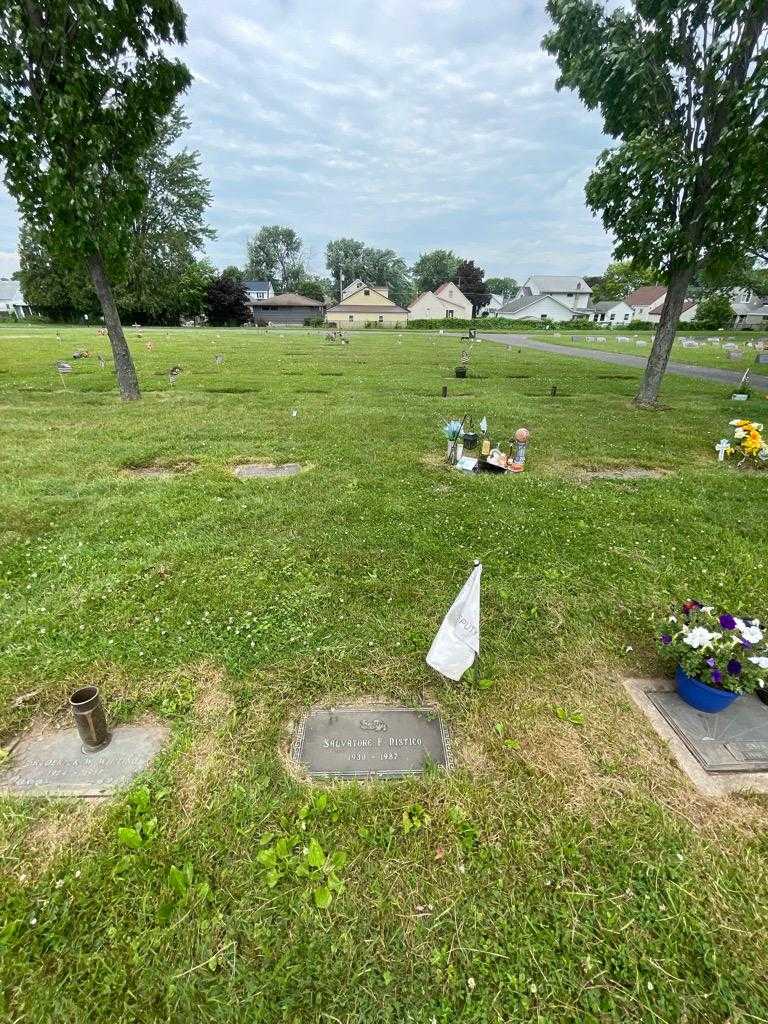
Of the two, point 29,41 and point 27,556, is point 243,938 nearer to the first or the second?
point 27,556

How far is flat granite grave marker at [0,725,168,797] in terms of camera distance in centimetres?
235

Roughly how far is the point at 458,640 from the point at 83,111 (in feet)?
39.3

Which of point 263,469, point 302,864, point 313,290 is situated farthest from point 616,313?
point 302,864

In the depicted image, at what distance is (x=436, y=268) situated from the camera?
3452 inches

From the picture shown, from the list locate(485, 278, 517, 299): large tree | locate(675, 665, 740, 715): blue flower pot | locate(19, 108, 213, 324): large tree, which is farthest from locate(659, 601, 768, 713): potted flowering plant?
locate(485, 278, 517, 299): large tree

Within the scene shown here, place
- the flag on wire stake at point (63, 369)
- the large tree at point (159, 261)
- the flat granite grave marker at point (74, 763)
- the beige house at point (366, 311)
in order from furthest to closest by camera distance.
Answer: the beige house at point (366, 311), the large tree at point (159, 261), the flag on wire stake at point (63, 369), the flat granite grave marker at point (74, 763)

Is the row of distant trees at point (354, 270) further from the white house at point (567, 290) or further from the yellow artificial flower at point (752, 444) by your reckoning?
the yellow artificial flower at point (752, 444)

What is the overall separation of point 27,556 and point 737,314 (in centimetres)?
9020

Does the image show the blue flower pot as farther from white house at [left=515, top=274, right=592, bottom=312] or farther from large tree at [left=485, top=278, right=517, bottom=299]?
large tree at [left=485, top=278, right=517, bottom=299]

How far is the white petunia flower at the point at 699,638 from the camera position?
2830 millimetres

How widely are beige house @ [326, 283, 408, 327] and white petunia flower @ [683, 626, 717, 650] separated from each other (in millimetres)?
68883

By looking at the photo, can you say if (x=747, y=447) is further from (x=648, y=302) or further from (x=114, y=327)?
(x=648, y=302)

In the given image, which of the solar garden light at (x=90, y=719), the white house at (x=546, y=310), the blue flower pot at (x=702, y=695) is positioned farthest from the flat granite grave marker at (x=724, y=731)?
the white house at (x=546, y=310)

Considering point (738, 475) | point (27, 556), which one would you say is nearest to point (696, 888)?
point (27, 556)
